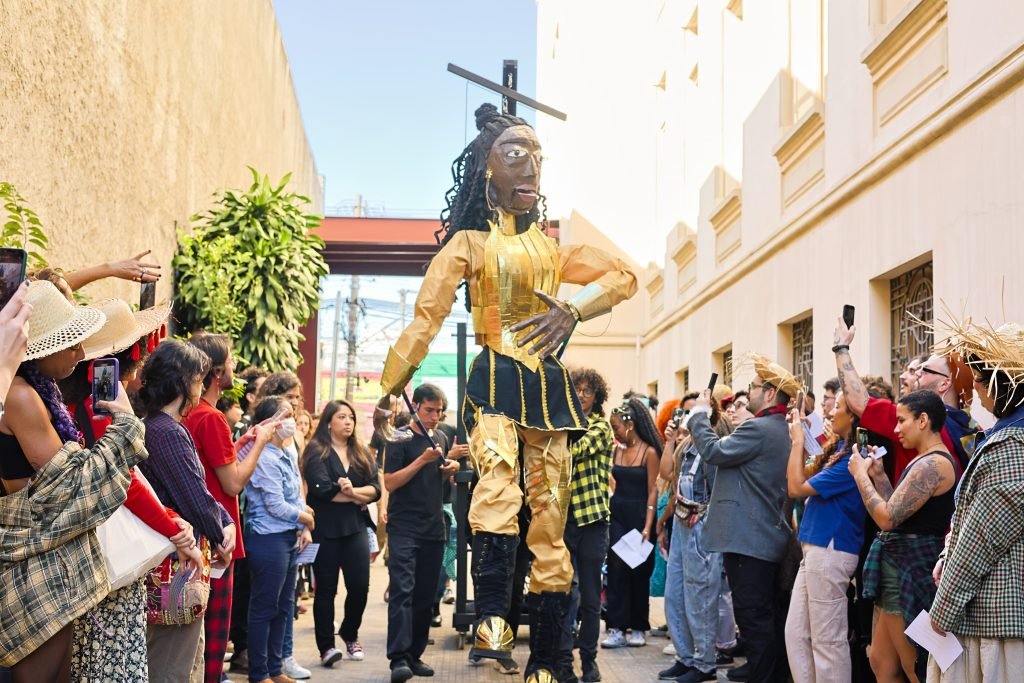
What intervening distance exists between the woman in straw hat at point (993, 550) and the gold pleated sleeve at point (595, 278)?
1871 millimetres

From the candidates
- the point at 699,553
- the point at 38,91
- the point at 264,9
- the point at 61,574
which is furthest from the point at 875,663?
the point at 264,9

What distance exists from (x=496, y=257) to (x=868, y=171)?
4207 millimetres

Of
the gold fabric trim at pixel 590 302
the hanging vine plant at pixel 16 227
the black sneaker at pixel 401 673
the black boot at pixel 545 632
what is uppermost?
the hanging vine plant at pixel 16 227

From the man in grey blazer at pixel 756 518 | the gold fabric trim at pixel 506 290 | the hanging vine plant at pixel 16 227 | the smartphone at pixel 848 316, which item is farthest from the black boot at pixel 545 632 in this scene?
the hanging vine plant at pixel 16 227

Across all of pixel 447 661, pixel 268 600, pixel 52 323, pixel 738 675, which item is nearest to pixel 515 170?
pixel 52 323

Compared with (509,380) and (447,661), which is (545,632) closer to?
(509,380)

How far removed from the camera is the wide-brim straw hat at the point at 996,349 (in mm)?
3732

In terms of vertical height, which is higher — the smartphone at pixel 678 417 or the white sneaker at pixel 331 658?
the smartphone at pixel 678 417

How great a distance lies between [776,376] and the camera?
21.2 feet

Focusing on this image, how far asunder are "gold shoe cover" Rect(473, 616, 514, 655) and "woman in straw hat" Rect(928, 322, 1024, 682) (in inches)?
69.0

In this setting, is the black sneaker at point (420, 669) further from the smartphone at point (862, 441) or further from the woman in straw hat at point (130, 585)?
the smartphone at point (862, 441)

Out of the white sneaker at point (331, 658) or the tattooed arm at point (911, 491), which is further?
the white sneaker at point (331, 658)

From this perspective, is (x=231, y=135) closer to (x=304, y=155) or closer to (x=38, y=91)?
(x=38, y=91)

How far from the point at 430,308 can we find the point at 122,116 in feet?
13.8
